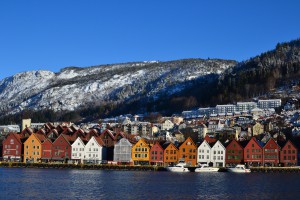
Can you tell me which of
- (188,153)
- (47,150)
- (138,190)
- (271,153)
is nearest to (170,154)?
(188,153)

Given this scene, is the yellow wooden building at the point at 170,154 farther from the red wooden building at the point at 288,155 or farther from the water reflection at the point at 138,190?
the water reflection at the point at 138,190

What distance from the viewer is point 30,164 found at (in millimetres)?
106562

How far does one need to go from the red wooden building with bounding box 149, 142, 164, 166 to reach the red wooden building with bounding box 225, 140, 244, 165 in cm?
1335

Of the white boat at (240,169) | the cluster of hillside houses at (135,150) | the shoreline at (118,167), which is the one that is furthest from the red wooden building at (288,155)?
the white boat at (240,169)

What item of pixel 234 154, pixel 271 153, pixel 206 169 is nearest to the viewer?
pixel 206 169

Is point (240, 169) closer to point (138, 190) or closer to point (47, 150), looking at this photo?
point (47, 150)

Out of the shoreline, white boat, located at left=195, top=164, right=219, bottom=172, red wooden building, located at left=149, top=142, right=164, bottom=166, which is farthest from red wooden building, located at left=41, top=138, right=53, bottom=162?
white boat, located at left=195, top=164, right=219, bottom=172

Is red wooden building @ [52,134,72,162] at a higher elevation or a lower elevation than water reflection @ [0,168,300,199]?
higher

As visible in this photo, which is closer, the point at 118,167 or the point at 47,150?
the point at 118,167

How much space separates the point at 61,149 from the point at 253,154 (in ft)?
133

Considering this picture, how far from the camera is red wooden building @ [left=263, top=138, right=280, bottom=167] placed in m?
106

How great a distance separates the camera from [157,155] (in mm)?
108188

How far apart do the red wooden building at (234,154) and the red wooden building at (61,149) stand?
33.5 m

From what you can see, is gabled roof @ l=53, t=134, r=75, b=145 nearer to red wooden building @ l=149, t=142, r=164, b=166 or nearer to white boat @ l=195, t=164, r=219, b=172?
red wooden building @ l=149, t=142, r=164, b=166
